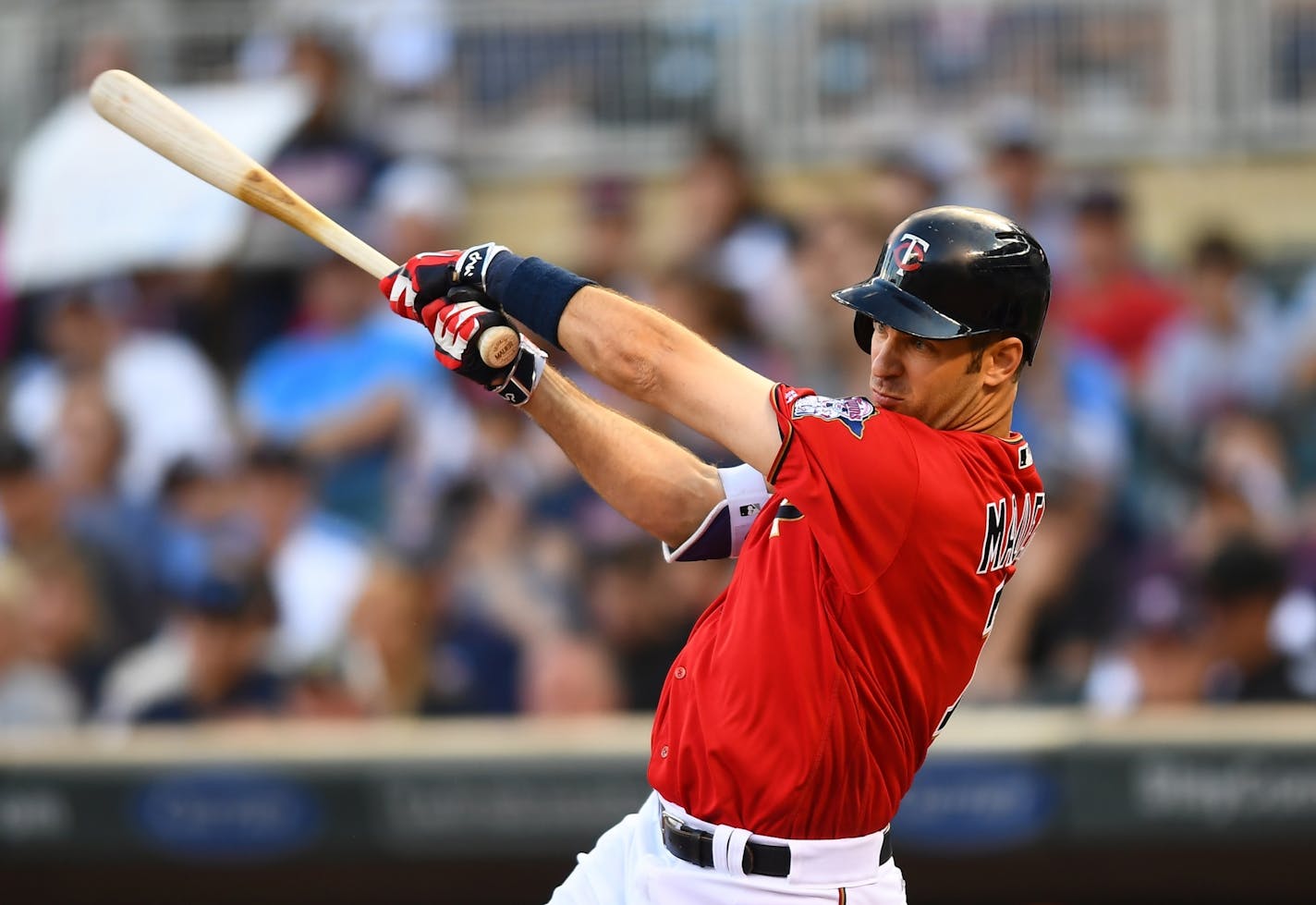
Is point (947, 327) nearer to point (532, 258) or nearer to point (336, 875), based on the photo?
point (532, 258)

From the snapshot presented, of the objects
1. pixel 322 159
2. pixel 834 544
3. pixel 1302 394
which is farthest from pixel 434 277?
pixel 322 159

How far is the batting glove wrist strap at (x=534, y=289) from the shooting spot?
2.87 meters

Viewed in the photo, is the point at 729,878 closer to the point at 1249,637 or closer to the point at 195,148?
the point at 195,148

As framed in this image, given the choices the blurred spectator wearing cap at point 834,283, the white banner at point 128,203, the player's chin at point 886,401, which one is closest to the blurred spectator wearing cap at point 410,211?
the white banner at point 128,203

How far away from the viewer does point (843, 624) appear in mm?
2824

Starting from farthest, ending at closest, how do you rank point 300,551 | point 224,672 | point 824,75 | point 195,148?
1. point 824,75
2. point 300,551
3. point 224,672
4. point 195,148

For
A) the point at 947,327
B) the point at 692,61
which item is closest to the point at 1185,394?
the point at 692,61

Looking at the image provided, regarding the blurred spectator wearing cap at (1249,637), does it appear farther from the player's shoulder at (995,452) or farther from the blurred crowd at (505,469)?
the player's shoulder at (995,452)

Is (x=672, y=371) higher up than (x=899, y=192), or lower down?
higher up

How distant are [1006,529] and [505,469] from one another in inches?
152

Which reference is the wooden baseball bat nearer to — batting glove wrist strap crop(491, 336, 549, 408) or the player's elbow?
batting glove wrist strap crop(491, 336, 549, 408)

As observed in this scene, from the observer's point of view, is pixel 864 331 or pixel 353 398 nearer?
pixel 864 331

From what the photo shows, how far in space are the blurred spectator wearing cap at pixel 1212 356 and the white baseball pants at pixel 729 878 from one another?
12.8 ft

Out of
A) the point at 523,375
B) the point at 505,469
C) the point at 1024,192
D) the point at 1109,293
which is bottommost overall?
the point at 505,469
